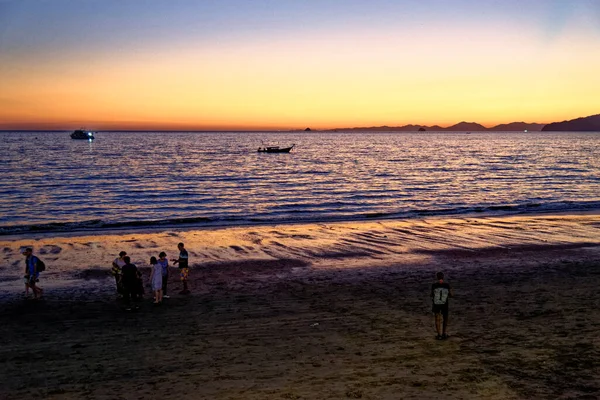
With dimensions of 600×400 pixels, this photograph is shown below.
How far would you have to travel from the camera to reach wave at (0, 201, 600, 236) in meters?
32.5

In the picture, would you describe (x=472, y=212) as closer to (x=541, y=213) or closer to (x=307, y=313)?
Result: (x=541, y=213)

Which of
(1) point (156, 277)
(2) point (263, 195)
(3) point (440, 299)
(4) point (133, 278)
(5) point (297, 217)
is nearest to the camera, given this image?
(3) point (440, 299)

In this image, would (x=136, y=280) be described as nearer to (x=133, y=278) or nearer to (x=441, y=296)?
(x=133, y=278)

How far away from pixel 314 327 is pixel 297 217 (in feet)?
75.8

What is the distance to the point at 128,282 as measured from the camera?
15617 mm

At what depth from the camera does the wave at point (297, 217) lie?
3253 centimetres

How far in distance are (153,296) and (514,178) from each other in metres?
58.3

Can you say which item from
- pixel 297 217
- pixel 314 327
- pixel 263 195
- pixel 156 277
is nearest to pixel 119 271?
pixel 156 277

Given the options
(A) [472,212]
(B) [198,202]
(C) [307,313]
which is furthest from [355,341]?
(B) [198,202]

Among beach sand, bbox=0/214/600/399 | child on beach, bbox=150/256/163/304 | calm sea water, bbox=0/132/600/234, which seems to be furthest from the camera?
calm sea water, bbox=0/132/600/234

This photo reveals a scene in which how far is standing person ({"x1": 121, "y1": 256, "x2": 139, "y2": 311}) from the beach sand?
0.43m

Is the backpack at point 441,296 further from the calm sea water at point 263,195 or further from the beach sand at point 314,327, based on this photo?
the calm sea water at point 263,195

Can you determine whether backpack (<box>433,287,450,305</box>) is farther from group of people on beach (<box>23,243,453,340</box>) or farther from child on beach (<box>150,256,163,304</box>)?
child on beach (<box>150,256,163,304</box>)

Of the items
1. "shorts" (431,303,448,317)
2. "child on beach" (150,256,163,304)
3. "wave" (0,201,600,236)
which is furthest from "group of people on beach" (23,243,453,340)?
"wave" (0,201,600,236)
